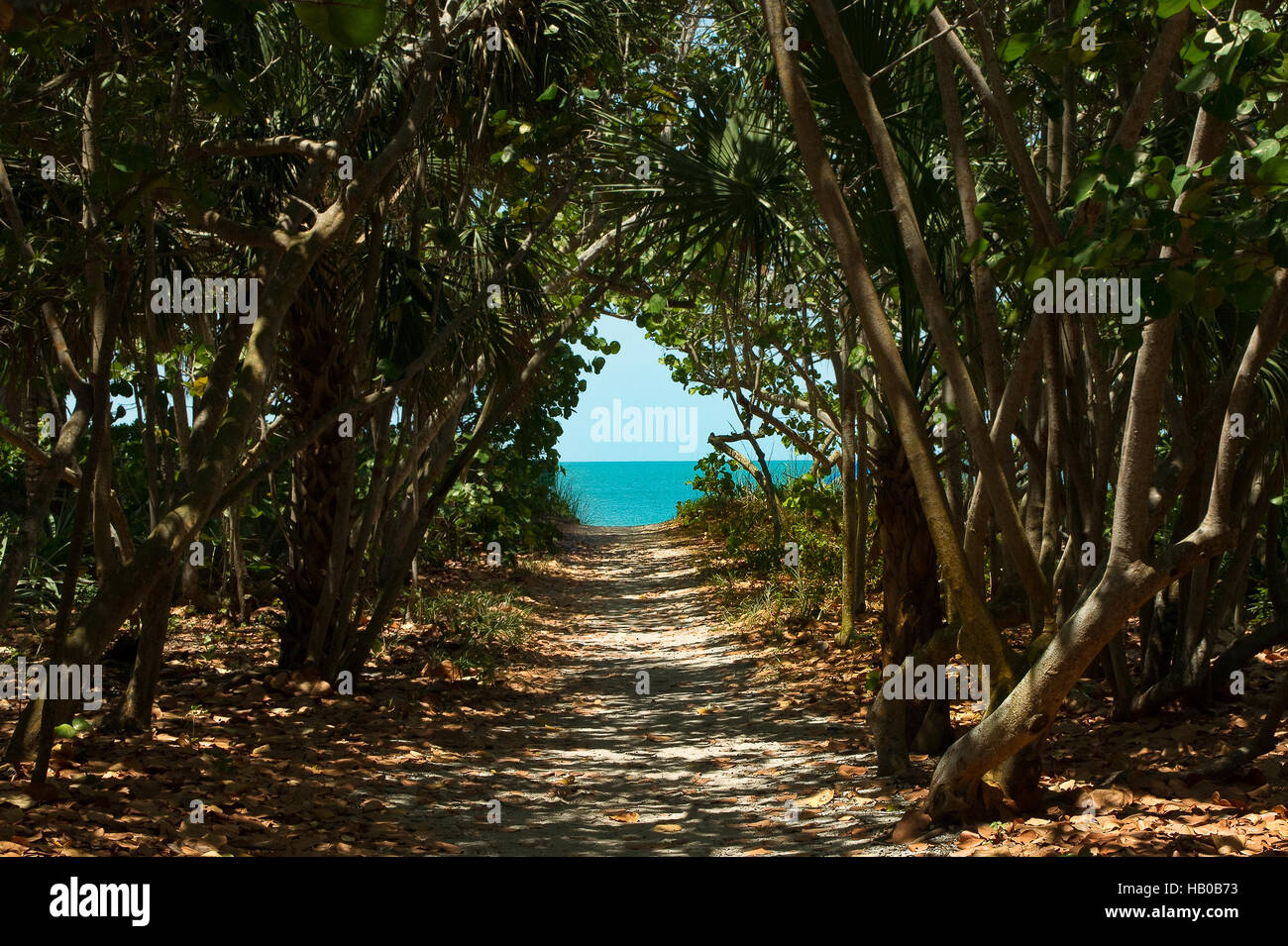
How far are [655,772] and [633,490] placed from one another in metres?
84.3

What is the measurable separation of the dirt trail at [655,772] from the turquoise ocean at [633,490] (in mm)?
8956

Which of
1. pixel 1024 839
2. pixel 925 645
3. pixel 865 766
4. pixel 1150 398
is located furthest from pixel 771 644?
pixel 1150 398

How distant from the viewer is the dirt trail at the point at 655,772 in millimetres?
4371

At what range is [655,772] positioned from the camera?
560 cm

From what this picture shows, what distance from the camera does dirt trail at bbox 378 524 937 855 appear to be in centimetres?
437

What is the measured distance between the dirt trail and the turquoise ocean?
353 inches

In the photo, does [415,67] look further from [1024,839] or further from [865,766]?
[1024,839]

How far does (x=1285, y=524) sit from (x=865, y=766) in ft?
14.0
